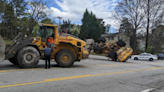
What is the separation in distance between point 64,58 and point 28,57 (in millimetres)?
2354

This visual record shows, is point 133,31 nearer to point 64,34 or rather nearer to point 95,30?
point 95,30

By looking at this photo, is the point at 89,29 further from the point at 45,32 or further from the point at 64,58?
the point at 64,58

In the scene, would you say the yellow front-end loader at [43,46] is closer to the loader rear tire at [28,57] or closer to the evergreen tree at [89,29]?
the loader rear tire at [28,57]

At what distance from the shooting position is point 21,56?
8.36 meters

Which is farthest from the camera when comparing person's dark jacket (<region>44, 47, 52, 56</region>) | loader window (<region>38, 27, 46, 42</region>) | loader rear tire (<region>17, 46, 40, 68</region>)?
loader window (<region>38, 27, 46, 42</region>)

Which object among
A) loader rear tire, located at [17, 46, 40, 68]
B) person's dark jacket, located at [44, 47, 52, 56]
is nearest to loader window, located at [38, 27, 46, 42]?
person's dark jacket, located at [44, 47, 52, 56]

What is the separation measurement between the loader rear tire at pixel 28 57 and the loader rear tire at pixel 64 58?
149 centimetres

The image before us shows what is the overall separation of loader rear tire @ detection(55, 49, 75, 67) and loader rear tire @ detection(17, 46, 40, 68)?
149 cm

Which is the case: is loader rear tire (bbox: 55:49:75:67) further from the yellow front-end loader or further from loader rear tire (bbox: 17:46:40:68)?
loader rear tire (bbox: 17:46:40:68)

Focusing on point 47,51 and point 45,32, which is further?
point 45,32

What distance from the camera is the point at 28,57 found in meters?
8.57

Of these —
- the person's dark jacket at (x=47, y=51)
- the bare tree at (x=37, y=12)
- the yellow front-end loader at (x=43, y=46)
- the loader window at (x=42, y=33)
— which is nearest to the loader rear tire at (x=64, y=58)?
the yellow front-end loader at (x=43, y=46)

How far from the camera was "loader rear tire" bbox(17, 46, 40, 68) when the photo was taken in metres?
8.41

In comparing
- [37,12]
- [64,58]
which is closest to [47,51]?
[64,58]
